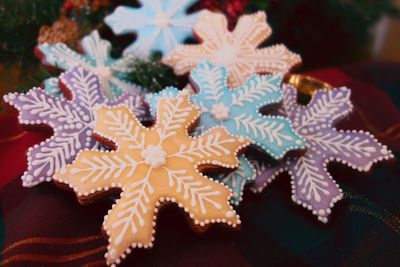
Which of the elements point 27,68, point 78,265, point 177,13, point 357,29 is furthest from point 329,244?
point 357,29

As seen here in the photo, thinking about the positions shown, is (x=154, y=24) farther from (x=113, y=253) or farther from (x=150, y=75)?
(x=113, y=253)

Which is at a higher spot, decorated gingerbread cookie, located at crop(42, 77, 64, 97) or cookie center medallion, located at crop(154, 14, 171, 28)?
cookie center medallion, located at crop(154, 14, 171, 28)

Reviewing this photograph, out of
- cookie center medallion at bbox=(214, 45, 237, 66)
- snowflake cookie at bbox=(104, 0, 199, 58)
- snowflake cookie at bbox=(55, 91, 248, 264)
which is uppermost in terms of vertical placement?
snowflake cookie at bbox=(104, 0, 199, 58)

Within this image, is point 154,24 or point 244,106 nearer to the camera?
point 244,106

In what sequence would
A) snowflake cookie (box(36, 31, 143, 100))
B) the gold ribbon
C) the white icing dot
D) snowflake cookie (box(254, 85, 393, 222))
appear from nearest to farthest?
1. the white icing dot
2. snowflake cookie (box(254, 85, 393, 222))
3. snowflake cookie (box(36, 31, 143, 100))
4. the gold ribbon

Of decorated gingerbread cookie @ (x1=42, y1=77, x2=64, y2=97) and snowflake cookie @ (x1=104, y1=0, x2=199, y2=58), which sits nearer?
decorated gingerbread cookie @ (x1=42, y1=77, x2=64, y2=97)

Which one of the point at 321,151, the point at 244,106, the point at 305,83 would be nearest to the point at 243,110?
the point at 244,106

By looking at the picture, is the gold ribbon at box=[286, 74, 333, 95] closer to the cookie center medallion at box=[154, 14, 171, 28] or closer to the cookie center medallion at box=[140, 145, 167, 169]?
the cookie center medallion at box=[154, 14, 171, 28]

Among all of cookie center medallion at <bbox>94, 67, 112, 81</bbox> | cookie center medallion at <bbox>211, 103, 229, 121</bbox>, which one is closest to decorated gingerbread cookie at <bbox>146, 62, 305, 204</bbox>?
cookie center medallion at <bbox>211, 103, 229, 121</bbox>
